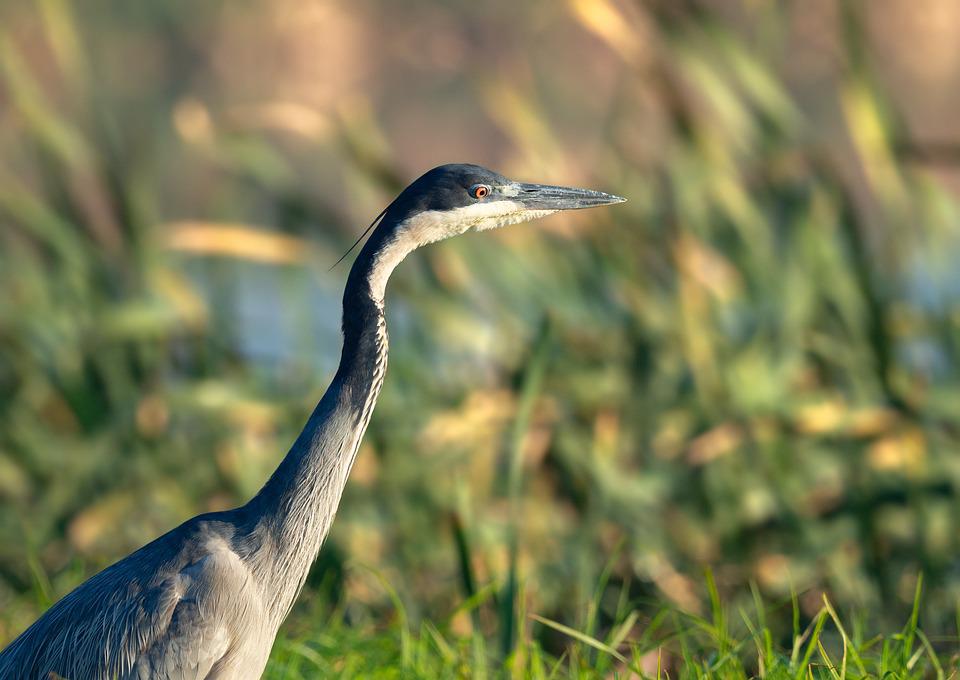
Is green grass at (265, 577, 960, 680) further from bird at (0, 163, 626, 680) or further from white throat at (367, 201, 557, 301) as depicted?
white throat at (367, 201, 557, 301)

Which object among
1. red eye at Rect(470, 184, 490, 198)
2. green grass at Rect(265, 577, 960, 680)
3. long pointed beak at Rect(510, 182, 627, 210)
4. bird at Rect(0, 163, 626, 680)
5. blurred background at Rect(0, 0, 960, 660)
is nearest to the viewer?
bird at Rect(0, 163, 626, 680)

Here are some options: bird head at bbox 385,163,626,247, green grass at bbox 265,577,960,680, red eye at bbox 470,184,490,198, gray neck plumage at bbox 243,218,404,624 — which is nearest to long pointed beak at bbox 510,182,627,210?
bird head at bbox 385,163,626,247

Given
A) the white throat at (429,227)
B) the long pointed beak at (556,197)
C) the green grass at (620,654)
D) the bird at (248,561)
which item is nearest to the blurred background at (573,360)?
the green grass at (620,654)

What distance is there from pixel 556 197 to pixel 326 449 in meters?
0.91

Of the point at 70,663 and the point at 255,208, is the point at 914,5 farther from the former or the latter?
the point at 70,663

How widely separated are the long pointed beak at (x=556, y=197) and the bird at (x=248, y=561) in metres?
0.17

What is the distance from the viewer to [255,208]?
13.5m

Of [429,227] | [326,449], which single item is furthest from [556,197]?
[326,449]

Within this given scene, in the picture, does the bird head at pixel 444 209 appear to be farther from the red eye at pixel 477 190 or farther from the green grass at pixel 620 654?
the green grass at pixel 620 654

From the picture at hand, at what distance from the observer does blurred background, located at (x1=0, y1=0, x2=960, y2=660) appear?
189 inches

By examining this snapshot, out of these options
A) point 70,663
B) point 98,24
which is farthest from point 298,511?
point 98,24

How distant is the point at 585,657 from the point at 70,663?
1.28 m

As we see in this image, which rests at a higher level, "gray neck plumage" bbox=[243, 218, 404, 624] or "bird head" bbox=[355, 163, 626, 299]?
"bird head" bbox=[355, 163, 626, 299]

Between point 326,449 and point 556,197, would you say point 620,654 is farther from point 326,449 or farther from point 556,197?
point 556,197
